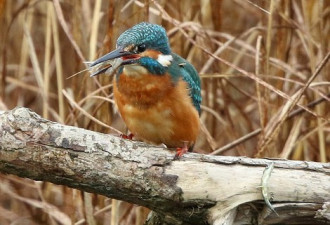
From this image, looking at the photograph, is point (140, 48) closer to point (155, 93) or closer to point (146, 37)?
point (146, 37)

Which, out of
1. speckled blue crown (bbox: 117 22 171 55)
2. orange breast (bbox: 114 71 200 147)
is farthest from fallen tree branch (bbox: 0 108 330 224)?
speckled blue crown (bbox: 117 22 171 55)

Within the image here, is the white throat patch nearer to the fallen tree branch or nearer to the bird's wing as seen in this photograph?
the bird's wing

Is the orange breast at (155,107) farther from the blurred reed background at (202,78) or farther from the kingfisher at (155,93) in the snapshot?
the blurred reed background at (202,78)

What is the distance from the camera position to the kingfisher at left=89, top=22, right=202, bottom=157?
2699mm

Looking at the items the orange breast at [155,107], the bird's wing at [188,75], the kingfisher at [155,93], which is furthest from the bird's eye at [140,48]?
the bird's wing at [188,75]

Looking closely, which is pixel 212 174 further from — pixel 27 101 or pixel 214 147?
pixel 27 101

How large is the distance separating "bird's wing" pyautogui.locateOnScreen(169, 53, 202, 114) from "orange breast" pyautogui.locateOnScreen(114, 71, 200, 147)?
0.05 meters

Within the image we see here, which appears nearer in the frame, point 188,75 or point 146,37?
point 146,37

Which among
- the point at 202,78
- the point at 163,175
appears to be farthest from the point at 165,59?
the point at 202,78

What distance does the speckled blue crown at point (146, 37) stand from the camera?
8.41 feet

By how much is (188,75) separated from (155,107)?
0.90 feet

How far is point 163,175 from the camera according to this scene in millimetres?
2373

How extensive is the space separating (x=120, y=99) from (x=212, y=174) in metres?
0.60

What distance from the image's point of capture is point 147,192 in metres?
2.35
